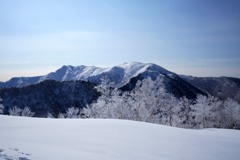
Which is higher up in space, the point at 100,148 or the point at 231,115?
the point at 100,148

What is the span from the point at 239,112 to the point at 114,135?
6673cm

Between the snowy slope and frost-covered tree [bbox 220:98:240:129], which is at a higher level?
the snowy slope

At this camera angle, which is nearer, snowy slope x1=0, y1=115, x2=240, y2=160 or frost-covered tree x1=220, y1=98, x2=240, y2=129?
snowy slope x1=0, y1=115, x2=240, y2=160

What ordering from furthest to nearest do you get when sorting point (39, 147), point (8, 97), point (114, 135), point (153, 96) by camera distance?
point (8, 97), point (153, 96), point (114, 135), point (39, 147)

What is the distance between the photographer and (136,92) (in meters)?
48.6

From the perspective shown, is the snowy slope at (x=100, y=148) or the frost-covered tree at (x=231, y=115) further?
the frost-covered tree at (x=231, y=115)

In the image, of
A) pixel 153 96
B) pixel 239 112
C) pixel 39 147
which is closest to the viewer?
pixel 39 147

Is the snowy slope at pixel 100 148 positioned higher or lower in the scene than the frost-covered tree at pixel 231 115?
higher

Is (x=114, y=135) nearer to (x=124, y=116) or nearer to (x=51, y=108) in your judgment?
(x=124, y=116)

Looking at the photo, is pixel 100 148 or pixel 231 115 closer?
pixel 100 148

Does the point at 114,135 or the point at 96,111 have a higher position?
the point at 114,135

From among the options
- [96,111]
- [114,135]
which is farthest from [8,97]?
[114,135]

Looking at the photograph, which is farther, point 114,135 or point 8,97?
point 8,97

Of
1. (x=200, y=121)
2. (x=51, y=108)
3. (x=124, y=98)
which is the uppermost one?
(x=124, y=98)
